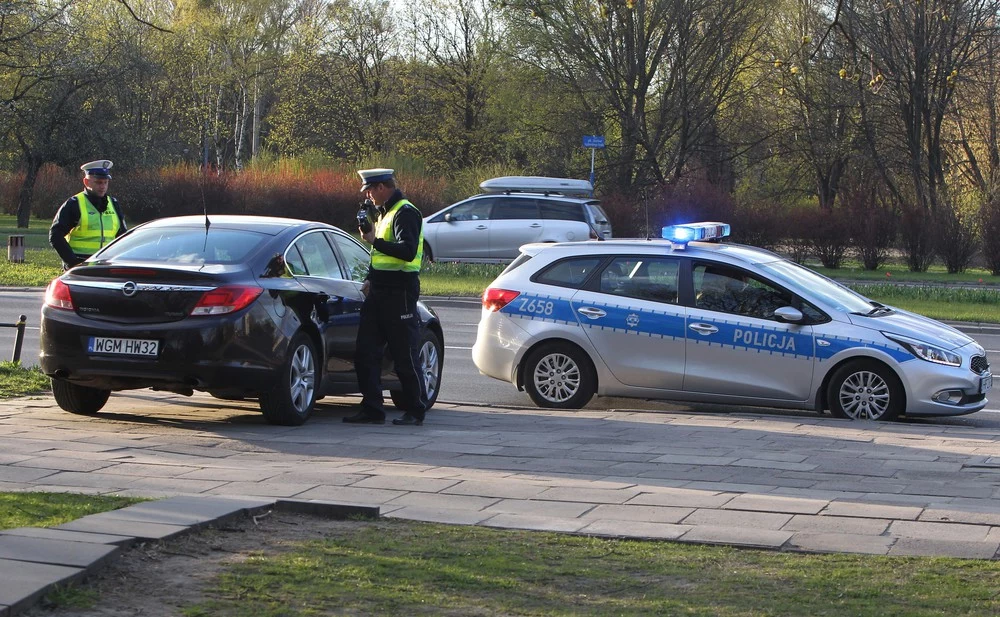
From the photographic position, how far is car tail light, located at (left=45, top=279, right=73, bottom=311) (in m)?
8.98

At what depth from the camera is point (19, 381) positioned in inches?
443

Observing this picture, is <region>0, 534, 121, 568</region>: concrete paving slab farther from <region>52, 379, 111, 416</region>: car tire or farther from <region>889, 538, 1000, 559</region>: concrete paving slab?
<region>52, 379, 111, 416</region>: car tire

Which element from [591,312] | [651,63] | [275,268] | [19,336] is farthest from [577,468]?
[651,63]

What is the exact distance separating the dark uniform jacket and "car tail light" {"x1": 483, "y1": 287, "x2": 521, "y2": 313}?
3.36 metres

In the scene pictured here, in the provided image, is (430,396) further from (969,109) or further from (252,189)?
(969,109)

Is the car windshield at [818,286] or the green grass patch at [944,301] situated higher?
the car windshield at [818,286]

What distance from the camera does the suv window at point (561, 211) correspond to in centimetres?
2833

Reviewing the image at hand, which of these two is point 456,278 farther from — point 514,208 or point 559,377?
point 559,377

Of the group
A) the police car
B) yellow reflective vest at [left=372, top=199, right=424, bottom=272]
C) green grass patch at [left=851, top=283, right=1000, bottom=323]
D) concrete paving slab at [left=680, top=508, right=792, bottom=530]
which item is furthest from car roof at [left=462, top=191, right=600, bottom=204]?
concrete paving slab at [left=680, top=508, right=792, bottom=530]

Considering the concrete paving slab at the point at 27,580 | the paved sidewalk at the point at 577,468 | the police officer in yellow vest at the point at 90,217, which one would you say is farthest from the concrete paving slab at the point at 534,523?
the police officer in yellow vest at the point at 90,217

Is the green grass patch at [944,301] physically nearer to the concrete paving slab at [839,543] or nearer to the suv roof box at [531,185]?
the suv roof box at [531,185]

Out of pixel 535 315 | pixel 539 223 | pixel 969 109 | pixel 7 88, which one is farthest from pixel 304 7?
pixel 535 315

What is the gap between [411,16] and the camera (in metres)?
55.0

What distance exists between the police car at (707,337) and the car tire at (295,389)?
237 cm
